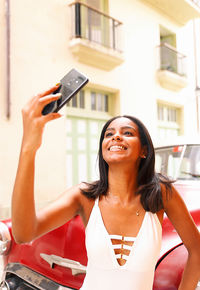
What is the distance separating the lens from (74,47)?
7.23 m

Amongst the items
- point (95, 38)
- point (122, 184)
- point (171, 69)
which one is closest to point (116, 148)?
point (122, 184)

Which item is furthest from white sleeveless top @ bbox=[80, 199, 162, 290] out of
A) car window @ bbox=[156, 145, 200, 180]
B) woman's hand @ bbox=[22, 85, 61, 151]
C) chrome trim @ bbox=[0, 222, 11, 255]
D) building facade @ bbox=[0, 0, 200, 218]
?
building facade @ bbox=[0, 0, 200, 218]

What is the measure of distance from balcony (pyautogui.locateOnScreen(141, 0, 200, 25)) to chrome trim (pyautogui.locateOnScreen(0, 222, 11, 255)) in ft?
30.1

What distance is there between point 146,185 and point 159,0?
32.3 feet

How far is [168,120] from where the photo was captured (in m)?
10.7

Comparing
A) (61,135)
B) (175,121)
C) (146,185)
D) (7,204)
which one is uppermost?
(175,121)

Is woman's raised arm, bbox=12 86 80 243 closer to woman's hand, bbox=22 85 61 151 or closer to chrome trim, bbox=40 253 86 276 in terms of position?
woman's hand, bbox=22 85 61 151

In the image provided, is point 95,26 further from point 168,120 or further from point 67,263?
point 67,263

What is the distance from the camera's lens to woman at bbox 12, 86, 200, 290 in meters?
1.00

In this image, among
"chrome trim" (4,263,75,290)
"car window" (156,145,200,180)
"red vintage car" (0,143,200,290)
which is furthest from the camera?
"car window" (156,145,200,180)

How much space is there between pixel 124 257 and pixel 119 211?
17cm

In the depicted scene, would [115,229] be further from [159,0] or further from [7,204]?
[159,0]

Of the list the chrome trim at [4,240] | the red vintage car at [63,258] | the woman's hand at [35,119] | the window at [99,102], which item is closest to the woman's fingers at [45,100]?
the woman's hand at [35,119]

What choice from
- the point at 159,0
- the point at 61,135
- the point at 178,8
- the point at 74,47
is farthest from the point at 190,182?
the point at 178,8
